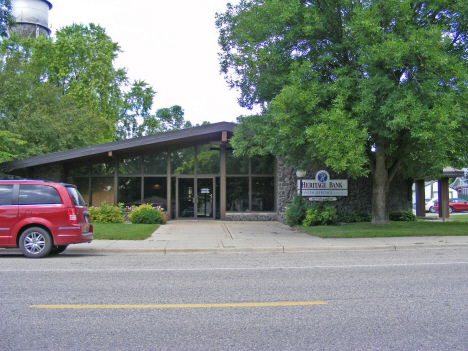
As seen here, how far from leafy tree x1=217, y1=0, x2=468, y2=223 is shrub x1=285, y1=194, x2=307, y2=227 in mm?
2663

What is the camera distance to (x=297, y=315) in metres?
5.28

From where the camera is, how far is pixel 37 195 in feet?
34.1

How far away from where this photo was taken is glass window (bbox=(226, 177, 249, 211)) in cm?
2206

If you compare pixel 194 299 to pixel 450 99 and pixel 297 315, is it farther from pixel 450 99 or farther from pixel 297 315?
pixel 450 99

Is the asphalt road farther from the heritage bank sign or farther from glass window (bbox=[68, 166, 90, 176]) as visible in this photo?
glass window (bbox=[68, 166, 90, 176])

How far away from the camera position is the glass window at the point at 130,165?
72.6ft

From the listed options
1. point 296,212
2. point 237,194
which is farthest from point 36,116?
point 296,212

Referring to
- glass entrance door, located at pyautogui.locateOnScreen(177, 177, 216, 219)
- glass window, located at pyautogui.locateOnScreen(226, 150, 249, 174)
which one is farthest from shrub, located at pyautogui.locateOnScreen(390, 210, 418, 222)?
glass entrance door, located at pyautogui.locateOnScreen(177, 177, 216, 219)

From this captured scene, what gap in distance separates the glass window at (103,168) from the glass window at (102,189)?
32 cm

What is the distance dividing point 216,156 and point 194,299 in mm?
16464

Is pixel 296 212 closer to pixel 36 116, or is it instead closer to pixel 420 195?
pixel 420 195

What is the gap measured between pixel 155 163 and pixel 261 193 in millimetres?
5880

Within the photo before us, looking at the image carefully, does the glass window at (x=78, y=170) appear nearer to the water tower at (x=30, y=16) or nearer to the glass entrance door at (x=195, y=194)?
the glass entrance door at (x=195, y=194)

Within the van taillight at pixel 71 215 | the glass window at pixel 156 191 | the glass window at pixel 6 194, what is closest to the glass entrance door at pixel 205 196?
the glass window at pixel 156 191
